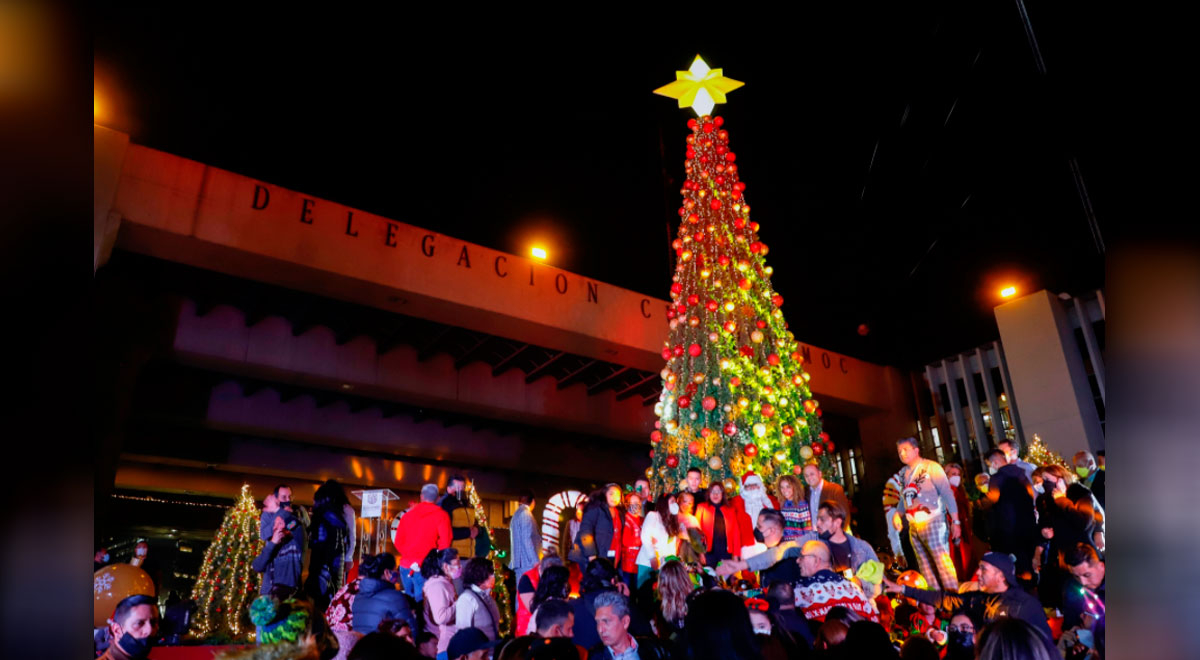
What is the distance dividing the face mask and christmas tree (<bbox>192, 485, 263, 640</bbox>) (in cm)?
1322

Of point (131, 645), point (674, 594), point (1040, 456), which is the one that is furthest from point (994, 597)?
point (1040, 456)

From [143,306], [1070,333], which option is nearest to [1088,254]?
[1070,333]

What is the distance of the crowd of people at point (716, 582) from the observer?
3115 mm

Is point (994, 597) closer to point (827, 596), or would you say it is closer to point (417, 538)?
point (827, 596)

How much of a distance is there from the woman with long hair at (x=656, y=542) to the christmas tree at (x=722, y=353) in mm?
2521

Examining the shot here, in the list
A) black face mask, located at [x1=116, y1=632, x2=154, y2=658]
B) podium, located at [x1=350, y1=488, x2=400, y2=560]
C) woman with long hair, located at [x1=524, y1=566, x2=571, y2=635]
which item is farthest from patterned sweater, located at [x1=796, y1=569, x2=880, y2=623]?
podium, located at [x1=350, y1=488, x2=400, y2=560]

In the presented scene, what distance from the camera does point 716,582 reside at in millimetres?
6145

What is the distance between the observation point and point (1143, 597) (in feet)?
2.85

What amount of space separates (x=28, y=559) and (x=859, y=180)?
40.5 feet

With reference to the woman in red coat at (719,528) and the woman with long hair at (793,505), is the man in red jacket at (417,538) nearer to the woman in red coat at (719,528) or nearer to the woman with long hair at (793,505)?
the woman in red coat at (719,528)

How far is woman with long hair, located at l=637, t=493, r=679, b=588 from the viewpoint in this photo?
692cm

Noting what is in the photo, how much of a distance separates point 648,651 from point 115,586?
3319 mm

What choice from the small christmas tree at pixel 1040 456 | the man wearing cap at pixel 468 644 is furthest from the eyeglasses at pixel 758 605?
the small christmas tree at pixel 1040 456

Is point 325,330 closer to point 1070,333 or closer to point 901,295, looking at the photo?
point 901,295
